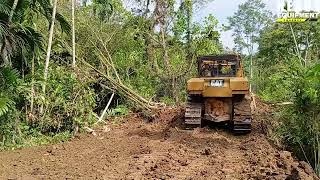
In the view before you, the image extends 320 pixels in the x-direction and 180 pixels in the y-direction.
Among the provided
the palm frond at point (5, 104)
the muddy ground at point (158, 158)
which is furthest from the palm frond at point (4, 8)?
the muddy ground at point (158, 158)

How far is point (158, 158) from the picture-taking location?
8789mm

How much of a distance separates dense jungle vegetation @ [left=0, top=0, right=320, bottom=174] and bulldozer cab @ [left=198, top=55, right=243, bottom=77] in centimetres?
125

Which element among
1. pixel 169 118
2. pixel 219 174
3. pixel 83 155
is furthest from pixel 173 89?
pixel 219 174

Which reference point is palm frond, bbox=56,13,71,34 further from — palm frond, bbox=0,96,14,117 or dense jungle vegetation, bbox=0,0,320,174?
palm frond, bbox=0,96,14,117

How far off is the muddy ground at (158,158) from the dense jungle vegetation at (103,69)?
2.66 ft

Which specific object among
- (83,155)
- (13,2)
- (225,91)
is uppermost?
(13,2)

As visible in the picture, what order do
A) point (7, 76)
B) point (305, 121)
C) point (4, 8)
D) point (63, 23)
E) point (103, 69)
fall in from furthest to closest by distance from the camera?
point (103, 69) < point (63, 23) < point (4, 8) < point (7, 76) < point (305, 121)

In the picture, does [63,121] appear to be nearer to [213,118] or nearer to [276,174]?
[213,118]

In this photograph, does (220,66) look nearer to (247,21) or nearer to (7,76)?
(7,76)

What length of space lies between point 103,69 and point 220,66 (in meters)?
4.88

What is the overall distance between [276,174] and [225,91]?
5.25m

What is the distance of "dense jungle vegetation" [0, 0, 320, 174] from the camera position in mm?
10523

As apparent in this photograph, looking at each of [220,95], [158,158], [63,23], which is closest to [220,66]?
[220,95]

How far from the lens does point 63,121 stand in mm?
12633
